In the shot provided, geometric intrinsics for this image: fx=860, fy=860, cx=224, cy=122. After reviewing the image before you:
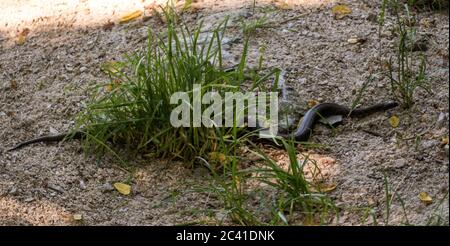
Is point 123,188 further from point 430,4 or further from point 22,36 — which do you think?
point 430,4

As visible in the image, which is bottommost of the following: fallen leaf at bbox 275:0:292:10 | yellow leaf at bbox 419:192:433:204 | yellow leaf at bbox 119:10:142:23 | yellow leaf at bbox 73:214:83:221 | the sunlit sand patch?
the sunlit sand patch

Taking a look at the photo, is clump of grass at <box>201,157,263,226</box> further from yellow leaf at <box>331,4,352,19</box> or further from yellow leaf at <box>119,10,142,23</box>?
yellow leaf at <box>119,10,142,23</box>

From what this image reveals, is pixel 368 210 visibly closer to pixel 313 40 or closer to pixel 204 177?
pixel 204 177

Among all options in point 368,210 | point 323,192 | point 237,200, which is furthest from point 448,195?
point 237,200

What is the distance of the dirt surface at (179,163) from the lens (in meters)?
3.75

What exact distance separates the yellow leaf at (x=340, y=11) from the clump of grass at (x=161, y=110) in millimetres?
1026

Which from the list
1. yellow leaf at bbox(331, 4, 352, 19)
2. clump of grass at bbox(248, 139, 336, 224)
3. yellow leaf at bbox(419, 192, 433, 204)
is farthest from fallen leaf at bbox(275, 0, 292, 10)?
yellow leaf at bbox(419, 192, 433, 204)

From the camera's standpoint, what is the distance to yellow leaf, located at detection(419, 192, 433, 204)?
3443 millimetres

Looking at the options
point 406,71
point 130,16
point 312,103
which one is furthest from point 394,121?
point 130,16

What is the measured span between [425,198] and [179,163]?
121cm

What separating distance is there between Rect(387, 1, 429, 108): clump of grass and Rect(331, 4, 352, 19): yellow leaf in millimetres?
469

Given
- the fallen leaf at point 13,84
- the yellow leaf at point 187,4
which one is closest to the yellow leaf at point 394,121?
the yellow leaf at point 187,4

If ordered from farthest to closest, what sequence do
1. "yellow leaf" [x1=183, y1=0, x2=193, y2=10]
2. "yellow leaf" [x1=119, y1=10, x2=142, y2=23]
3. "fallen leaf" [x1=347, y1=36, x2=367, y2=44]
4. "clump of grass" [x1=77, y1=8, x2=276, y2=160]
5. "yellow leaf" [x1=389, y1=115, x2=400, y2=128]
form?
"yellow leaf" [x1=119, y1=10, x2=142, y2=23], "yellow leaf" [x1=183, y1=0, x2=193, y2=10], "fallen leaf" [x1=347, y1=36, x2=367, y2=44], "yellow leaf" [x1=389, y1=115, x2=400, y2=128], "clump of grass" [x1=77, y1=8, x2=276, y2=160]

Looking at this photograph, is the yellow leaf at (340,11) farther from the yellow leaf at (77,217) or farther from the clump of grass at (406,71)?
the yellow leaf at (77,217)
